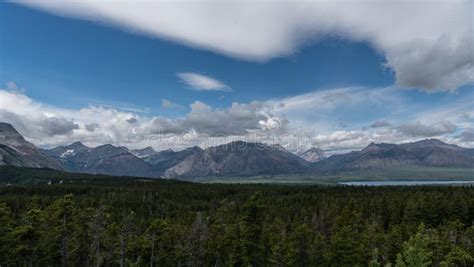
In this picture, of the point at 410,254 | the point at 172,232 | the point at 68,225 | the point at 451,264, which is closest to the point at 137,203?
the point at 172,232

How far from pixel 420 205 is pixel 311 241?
56.8 metres

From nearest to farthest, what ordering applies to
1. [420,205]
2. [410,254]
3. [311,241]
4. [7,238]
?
[410,254]
[7,238]
[311,241]
[420,205]

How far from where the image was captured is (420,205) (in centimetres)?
10881

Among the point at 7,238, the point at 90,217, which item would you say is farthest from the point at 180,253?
the point at 7,238

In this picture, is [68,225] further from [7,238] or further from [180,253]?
[180,253]

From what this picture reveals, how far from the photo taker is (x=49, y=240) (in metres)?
58.2

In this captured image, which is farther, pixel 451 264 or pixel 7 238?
pixel 451 264

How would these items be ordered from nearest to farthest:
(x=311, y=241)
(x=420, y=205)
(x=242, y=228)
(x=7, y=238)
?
(x=7, y=238), (x=242, y=228), (x=311, y=241), (x=420, y=205)

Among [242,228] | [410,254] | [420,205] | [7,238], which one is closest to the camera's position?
[410,254]

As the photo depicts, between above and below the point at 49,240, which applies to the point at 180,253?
below

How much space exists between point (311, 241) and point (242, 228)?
69.7 ft

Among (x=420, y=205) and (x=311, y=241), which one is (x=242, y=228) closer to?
(x=311, y=241)

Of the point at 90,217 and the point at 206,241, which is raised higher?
the point at 90,217

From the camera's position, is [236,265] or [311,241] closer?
[236,265]
